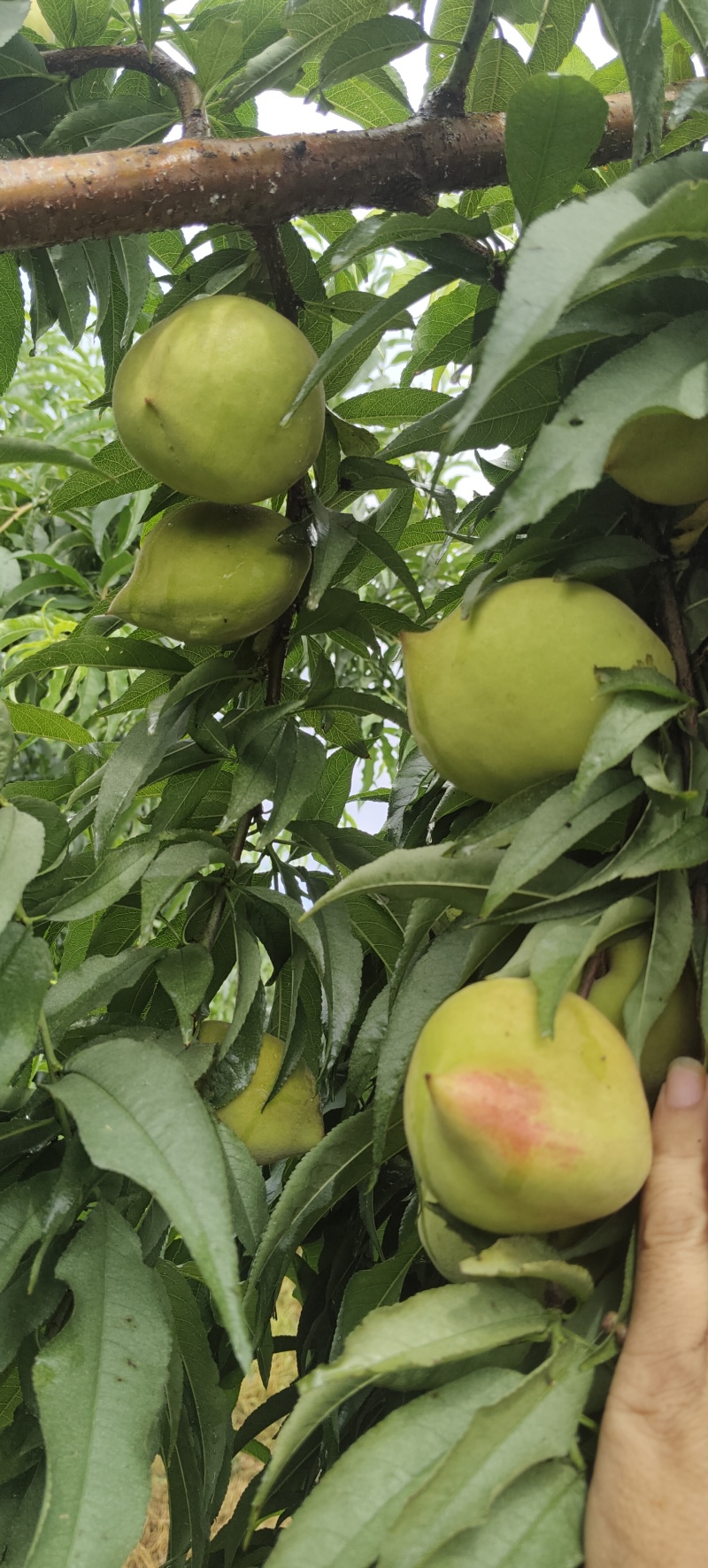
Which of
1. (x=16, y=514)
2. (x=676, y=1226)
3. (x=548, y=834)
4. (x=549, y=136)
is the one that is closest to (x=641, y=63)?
(x=549, y=136)

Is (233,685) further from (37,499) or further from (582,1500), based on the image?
(37,499)

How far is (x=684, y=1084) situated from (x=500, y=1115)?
0.25 ft

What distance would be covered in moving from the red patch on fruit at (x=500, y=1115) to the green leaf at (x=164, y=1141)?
0.23 feet

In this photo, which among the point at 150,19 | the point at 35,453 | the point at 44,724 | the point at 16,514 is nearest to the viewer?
the point at 35,453

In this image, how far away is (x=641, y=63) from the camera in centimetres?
37

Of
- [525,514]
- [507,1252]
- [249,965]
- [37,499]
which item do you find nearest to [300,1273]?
[249,965]

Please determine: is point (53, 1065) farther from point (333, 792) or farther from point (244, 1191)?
point (333, 792)

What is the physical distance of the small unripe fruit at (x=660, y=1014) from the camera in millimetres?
338

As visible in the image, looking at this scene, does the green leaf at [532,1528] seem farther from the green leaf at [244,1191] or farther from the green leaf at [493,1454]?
the green leaf at [244,1191]

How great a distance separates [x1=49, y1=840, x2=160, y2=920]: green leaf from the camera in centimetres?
42

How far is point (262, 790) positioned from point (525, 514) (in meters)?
0.21

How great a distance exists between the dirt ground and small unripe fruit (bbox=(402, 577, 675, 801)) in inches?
44.6

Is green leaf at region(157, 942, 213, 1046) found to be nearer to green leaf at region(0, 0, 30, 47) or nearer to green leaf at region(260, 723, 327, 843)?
green leaf at region(260, 723, 327, 843)

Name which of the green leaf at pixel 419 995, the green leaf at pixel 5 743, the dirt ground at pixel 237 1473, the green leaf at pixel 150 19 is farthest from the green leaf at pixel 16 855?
the dirt ground at pixel 237 1473
